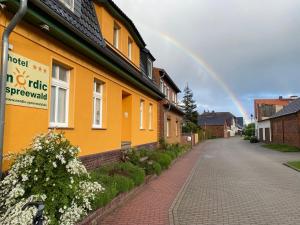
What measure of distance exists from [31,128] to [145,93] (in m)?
11.2

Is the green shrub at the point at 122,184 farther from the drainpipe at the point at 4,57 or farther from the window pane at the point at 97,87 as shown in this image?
the drainpipe at the point at 4,57

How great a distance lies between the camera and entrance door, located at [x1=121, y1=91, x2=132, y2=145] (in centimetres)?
1472

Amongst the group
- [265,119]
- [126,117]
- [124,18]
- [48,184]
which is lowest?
[48,184]

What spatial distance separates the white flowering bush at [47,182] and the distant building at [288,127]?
32932mm

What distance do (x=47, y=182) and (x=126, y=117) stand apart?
32.3 ft

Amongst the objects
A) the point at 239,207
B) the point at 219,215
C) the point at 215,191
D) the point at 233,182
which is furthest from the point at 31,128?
the point at 233,182

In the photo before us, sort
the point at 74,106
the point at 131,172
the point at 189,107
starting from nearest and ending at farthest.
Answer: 1. the point at 74,106
2. the point at 131,172
3. the point at 189,107

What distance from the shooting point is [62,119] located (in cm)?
834

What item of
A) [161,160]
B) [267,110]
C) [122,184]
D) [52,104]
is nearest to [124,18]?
[161,160]

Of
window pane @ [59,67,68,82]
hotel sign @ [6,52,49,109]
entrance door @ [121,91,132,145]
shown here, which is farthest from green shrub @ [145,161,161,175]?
hotel sign @ [6,52,49,109]

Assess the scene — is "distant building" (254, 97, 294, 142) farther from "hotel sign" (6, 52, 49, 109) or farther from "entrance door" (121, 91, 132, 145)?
"hotel sign" (6, 52, 49, 109)

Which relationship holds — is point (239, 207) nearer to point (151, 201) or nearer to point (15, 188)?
point (151, 201)

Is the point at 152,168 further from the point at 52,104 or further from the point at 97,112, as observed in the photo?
the point at 52,104

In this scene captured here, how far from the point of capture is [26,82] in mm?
6441
